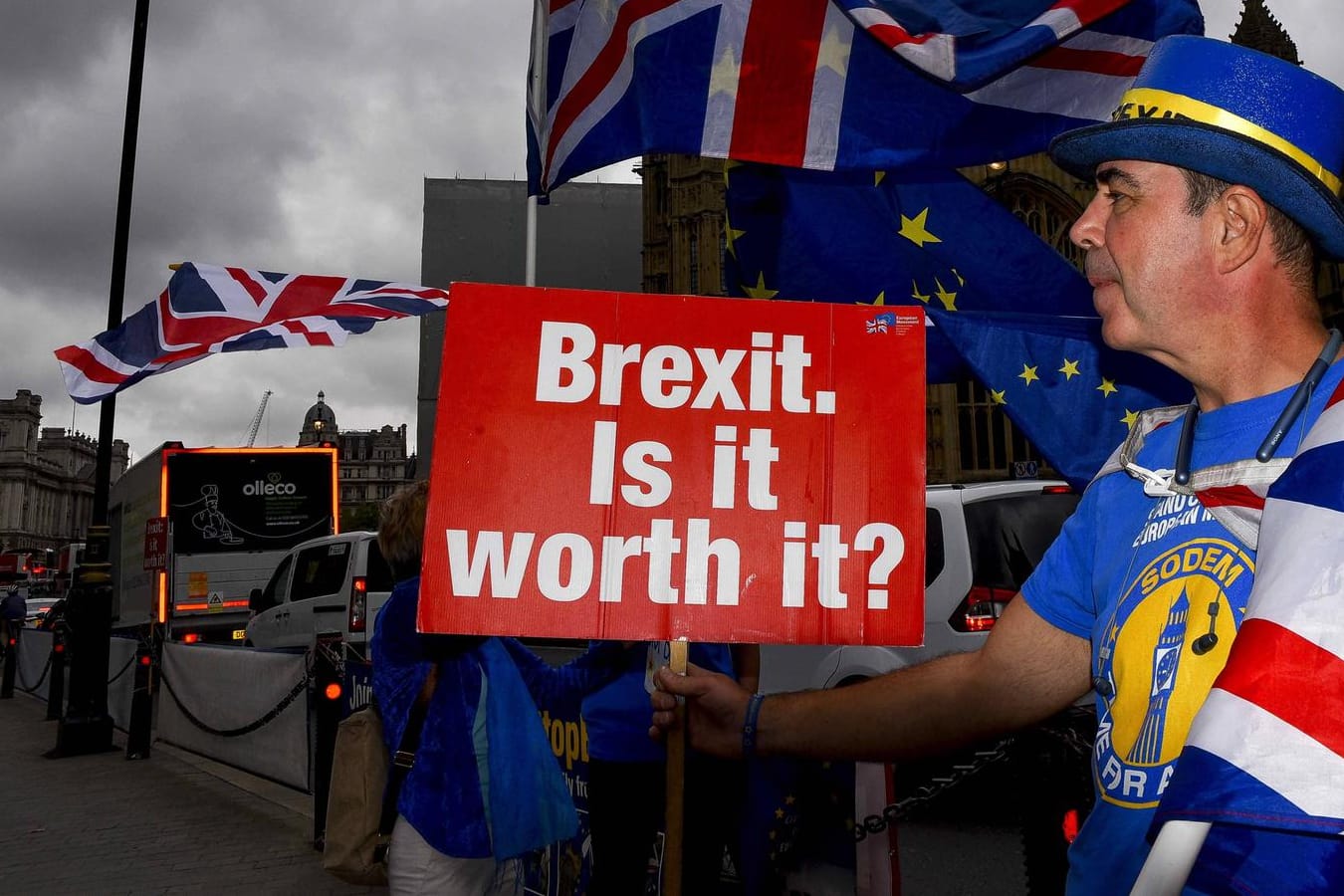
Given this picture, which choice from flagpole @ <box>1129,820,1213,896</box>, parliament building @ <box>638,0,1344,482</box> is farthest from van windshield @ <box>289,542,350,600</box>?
parliament building @ <box>638,0,1344,482</box>

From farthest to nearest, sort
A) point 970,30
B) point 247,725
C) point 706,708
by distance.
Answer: point 247,725 < point 970,30 < point 706,708

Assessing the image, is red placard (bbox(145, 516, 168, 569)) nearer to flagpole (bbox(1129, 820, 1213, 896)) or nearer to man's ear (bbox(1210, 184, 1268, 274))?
man's ear (bbox(1210, 184, 1268, 274))

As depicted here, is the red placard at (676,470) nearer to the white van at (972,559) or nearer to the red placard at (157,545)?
the white van at (972,559)

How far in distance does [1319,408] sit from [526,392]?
5.22 ft

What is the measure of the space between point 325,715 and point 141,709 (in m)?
4.56

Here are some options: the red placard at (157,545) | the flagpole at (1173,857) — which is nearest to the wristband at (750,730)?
the flagpole at (1173,857)

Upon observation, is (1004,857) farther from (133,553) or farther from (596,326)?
(133,553)

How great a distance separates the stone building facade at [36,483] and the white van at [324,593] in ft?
496

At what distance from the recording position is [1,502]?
505 feet

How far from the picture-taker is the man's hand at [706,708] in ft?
6.48

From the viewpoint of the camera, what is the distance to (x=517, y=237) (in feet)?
161

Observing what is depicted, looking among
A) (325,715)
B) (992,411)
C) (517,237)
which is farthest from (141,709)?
(517,237)

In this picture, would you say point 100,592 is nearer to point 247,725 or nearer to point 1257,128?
point 247,725

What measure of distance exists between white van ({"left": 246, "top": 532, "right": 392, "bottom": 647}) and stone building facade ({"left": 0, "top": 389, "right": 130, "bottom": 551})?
151 m
